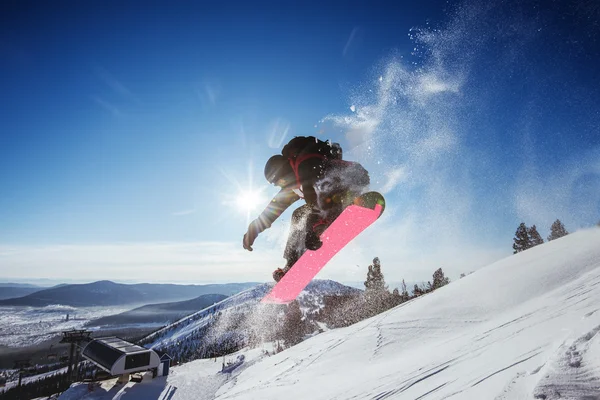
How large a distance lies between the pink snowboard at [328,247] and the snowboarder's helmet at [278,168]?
123 cm

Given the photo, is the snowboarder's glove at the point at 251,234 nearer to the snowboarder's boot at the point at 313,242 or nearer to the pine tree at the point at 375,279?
the snowboarder's boot at the point at 313,242

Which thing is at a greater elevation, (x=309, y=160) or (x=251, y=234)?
(x=309, y=160)

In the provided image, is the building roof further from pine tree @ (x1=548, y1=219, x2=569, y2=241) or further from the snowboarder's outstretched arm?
Answer: pine tree @ (x1=548, y1=219, x2=569, y2=241)

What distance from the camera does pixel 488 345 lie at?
22.2 ft

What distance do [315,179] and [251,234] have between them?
1.75m

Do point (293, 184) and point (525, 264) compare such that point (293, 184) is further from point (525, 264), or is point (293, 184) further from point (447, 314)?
point (525, 264)

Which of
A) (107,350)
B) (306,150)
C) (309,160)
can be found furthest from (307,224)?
(107,350)

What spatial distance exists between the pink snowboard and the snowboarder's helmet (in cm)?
123

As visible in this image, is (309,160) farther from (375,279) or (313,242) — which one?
(375,279)

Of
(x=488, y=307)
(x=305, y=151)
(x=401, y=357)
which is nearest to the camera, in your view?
(x=305, y=151)

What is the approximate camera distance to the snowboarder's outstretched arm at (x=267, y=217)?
515cm

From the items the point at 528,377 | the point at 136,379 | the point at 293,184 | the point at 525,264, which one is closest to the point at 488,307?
the point at 525,264

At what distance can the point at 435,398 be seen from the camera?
479 cm

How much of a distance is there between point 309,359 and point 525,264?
11.9 m
